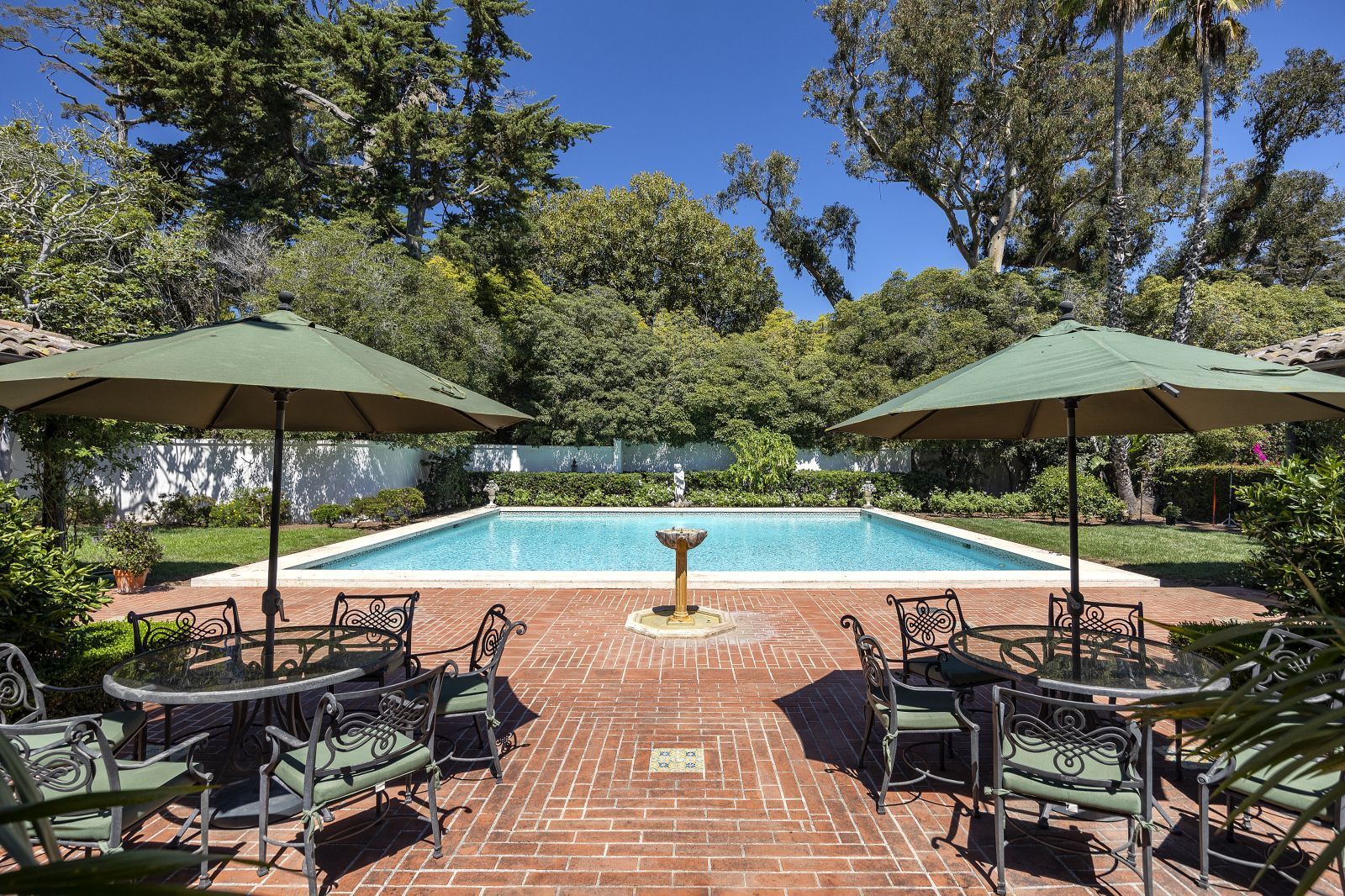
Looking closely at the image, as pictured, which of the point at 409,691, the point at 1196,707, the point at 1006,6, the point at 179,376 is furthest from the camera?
the point at 1006,6

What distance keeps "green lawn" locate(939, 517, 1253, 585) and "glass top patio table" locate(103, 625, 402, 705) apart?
37.3 ft

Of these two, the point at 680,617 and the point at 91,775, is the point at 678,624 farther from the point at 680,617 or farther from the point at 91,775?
the point at 91,775

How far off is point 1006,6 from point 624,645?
2824cm

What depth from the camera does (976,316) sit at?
21.3m

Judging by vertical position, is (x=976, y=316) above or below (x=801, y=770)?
above

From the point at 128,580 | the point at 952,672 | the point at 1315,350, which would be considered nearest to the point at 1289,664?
the point at 952,672

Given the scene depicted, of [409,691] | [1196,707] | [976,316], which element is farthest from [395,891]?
[976,316]

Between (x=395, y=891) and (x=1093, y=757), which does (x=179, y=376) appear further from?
(x=1093, y=757)

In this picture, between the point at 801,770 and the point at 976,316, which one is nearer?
the point at 801,770

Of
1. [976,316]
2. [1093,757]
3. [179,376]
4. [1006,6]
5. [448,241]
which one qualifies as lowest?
[1093,757]

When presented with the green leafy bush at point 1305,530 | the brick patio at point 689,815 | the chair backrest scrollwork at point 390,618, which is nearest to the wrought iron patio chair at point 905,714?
the brick patio at point 689,815

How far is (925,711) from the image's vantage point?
379 centimetres

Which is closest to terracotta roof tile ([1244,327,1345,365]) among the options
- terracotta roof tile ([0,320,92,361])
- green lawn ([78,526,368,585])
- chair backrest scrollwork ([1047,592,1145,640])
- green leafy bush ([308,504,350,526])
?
chair backrest scrollwork ([1047,592,1145,640])

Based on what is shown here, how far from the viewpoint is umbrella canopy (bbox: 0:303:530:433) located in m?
2.90
